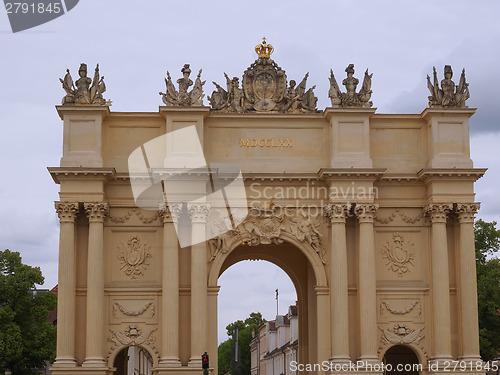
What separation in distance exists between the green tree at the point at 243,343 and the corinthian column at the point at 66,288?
82.7 m

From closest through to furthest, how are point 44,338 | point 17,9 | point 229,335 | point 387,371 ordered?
point 17,9, point 387,371, point 44,338, point 229,335

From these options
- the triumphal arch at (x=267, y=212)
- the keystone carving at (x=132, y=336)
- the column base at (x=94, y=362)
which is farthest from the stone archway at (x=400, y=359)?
the column base at (x=94, y=362)

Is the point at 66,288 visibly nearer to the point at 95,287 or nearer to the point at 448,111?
the point at 95,287

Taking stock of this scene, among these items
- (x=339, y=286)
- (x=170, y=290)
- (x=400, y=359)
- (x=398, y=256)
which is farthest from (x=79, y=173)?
(x=400, y=359)

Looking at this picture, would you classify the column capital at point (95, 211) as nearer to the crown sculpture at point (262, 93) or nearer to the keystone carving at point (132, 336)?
the keystone carving at point (132, 336)

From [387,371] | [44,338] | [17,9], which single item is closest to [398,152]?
[387,371]

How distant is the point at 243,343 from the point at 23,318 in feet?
224

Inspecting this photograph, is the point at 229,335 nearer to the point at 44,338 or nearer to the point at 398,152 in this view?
the point at 44,338

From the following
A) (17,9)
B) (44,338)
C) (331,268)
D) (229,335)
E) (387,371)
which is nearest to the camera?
(17,9)

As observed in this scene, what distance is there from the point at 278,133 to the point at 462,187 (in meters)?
6.97

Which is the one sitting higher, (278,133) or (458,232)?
(278,133)

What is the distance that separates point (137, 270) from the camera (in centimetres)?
3872

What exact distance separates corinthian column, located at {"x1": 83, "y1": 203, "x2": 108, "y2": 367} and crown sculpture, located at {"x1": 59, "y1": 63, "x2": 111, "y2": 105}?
152 inches

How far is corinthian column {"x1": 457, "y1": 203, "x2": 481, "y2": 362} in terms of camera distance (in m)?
38.1
